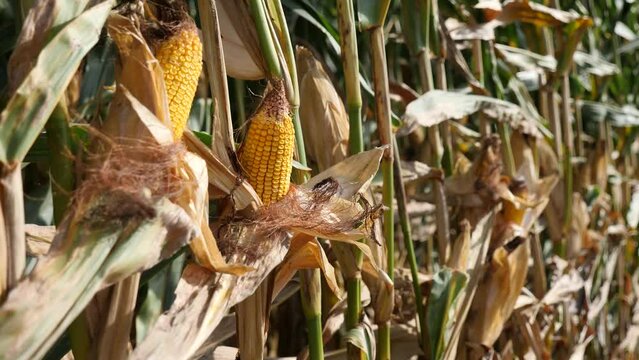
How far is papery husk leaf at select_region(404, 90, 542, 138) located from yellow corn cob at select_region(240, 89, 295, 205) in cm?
64

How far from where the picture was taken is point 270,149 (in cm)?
99

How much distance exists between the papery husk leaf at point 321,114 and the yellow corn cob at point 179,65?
0.52 metres

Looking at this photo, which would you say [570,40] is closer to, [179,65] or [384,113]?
[384,113]

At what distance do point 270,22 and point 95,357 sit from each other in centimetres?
51

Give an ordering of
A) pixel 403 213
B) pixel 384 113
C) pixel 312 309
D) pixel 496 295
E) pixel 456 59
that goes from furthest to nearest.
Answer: pixel 456 59
pixel 496 295
pixel 403 213
pixel 384 113
pixel 312 309

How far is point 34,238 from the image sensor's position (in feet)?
3.09

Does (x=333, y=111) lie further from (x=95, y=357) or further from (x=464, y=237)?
(x=95, y=357)

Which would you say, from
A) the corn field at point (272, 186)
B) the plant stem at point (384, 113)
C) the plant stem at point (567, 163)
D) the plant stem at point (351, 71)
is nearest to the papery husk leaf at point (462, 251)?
the corn field at point (272, 186)

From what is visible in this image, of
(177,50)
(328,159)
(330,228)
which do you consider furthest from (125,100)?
(328,159)

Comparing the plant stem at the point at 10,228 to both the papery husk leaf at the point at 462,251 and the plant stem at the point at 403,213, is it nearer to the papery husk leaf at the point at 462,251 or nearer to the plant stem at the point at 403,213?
the plant stem at the point at 403,213

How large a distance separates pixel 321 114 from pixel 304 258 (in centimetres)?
39

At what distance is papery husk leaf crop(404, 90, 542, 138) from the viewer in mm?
1620

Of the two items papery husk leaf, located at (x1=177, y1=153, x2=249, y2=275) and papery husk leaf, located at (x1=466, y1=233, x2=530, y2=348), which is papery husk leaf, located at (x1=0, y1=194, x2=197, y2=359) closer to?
papery husk leaf, located at (x1=177, y1=153, x2=249, y2=275)

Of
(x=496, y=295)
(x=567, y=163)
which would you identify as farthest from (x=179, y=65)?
(x=567, y=163)
